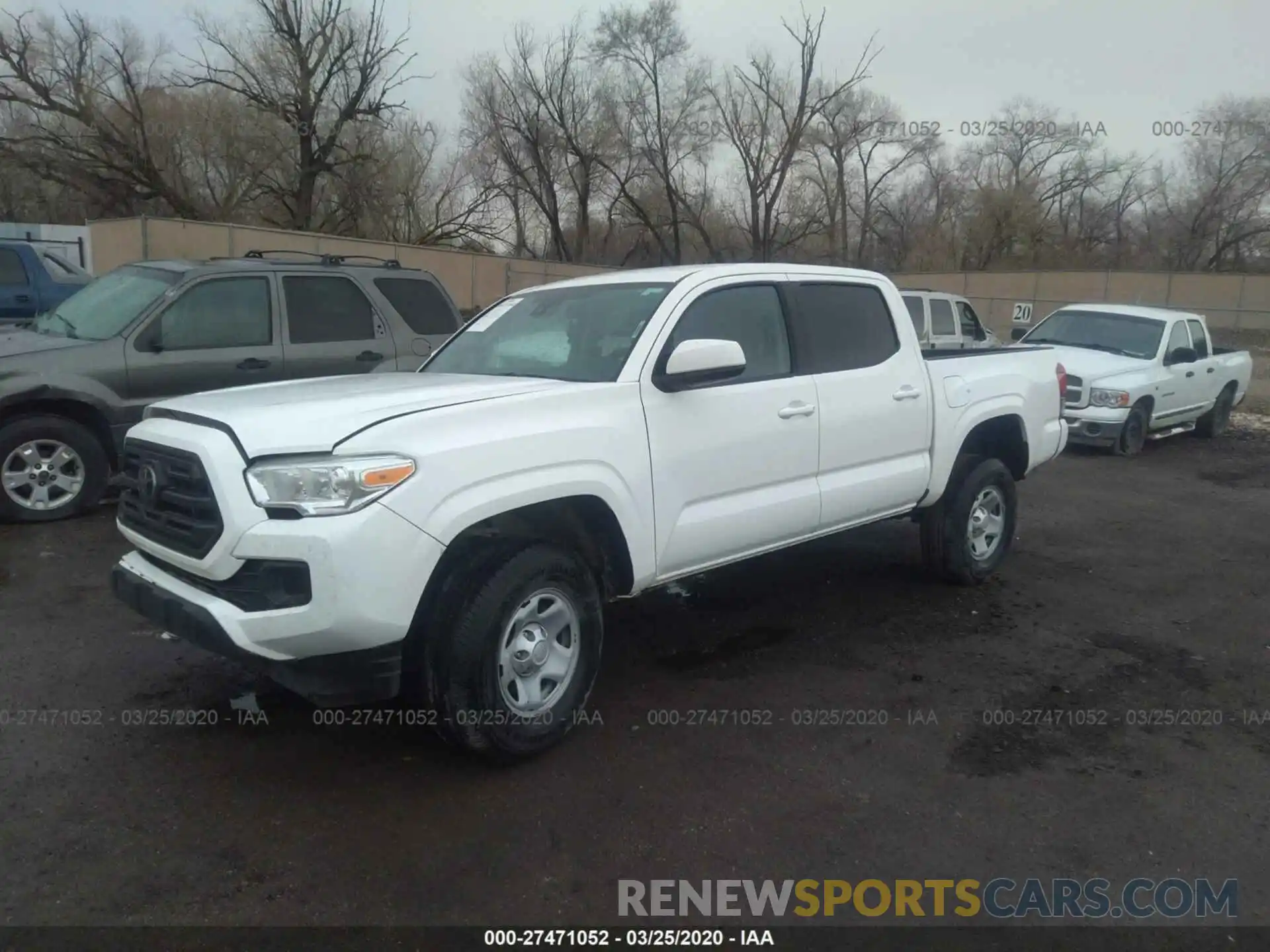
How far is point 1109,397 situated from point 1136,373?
24.0 inches

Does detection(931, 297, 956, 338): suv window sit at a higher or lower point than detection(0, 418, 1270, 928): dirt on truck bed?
higher

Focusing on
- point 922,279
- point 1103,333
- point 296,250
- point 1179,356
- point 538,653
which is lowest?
point 538,653

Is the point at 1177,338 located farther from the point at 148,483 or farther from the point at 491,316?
the point at 148,483

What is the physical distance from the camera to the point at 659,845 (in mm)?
3375

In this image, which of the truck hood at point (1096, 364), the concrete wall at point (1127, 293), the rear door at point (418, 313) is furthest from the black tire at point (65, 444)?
the concrete wall at point (1127, 293)

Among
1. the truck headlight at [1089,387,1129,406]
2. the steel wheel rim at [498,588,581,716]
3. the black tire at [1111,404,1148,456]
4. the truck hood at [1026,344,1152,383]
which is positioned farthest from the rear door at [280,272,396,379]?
the black tire at [1111,404,1148,456]

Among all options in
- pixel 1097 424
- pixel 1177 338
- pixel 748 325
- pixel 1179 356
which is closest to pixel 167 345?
pixel 748 325

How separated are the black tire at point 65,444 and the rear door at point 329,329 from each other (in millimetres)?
1521

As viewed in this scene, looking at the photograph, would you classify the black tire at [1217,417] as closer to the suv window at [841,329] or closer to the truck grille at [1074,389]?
the truck grille at [1074,389]

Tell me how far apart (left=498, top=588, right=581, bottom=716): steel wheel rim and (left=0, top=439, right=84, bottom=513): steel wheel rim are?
4906mm

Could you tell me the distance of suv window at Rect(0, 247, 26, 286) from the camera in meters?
12.5

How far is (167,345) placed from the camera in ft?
24.2

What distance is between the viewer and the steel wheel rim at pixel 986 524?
6285mm

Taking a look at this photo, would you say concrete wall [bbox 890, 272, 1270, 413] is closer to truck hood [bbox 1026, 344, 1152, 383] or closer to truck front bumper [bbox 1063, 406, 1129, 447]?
truck hood [bbox 1026, 344, 1152, 383]
